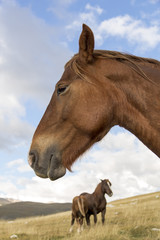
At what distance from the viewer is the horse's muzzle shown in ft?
10.4

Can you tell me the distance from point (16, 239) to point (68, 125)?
39.1 feet

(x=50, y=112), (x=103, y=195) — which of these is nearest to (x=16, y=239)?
(x=103, y=195)

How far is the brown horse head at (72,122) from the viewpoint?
3.05 meters

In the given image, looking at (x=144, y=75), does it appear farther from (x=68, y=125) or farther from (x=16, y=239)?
(x=16, y=239)

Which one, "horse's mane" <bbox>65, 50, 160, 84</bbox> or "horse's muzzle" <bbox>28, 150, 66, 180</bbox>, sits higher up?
"horse's mane" <bbox>65, 50, 160, 84</bbox>

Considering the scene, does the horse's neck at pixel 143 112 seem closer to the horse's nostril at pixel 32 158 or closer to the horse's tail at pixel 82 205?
the horse's nostril at pixel 32 158

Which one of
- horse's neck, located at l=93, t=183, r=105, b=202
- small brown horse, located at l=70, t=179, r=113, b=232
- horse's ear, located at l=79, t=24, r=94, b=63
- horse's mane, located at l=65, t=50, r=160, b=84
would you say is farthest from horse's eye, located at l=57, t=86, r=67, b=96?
horse's neck, located at l=93, t=183, r=105, b=202

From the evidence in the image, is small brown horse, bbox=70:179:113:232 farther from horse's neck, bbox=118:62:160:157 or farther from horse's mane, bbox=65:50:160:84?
horse's mane, bbox=65:50:160:84

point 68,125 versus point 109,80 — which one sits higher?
point 109,80

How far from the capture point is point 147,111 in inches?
117

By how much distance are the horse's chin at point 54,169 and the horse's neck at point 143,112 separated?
3.07 feet

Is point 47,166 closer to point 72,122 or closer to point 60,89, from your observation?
point 72,122

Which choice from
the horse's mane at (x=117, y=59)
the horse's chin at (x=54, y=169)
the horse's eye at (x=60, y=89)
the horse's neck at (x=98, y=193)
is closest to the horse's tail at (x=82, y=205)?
the horse's neck at (x=98, y=193)

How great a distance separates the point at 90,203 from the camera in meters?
14.4
